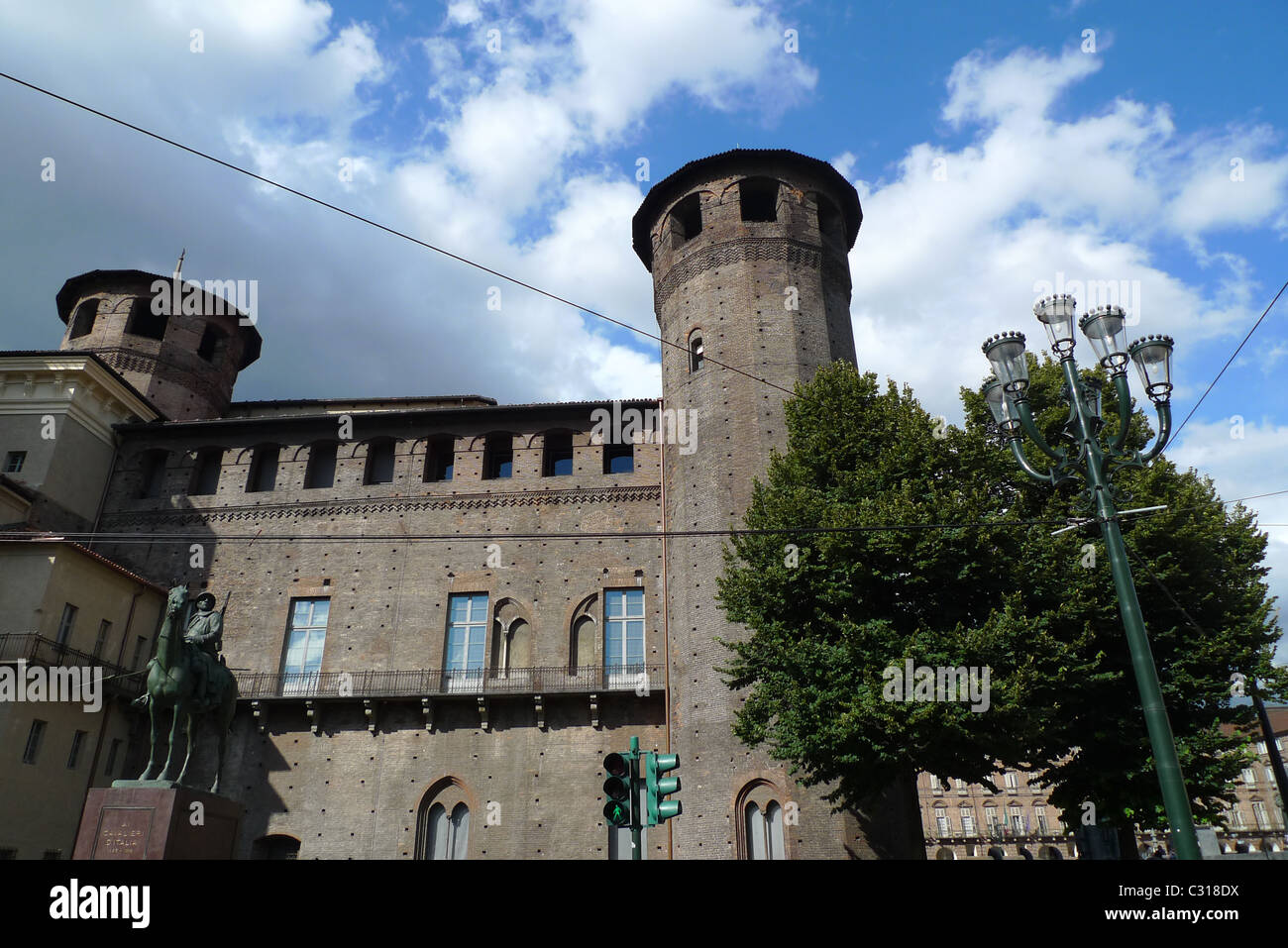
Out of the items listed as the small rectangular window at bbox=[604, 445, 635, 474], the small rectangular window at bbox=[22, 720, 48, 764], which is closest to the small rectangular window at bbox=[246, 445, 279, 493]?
the small rectangular window at bbox=[22, 720, 48, 764]

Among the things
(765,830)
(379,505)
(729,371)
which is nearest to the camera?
(765,830)

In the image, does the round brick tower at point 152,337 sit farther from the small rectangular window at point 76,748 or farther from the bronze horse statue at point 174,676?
the bronze horse statue at point 174,676

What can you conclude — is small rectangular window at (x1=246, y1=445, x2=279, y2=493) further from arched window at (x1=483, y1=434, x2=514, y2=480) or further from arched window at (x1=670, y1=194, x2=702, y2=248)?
arched window at (x1=670, y1=194, x2=702, y2=248)

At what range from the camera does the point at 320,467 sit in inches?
1069

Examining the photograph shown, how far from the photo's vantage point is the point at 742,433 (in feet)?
73.7

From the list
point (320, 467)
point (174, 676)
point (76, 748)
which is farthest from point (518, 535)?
point (320, 467)

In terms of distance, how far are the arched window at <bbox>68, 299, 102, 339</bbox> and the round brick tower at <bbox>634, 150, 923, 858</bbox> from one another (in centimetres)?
2096

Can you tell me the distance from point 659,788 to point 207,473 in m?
23.4

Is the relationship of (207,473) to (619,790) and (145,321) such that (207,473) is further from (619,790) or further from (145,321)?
(619,790)

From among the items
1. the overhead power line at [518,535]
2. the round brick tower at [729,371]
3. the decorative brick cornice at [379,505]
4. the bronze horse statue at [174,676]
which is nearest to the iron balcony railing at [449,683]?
the round brick tower at [729,371]

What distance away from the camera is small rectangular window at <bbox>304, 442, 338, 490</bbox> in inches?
1053
